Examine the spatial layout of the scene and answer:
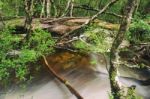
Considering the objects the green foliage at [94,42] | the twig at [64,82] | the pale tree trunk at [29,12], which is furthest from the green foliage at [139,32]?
the pale tree trunk at [29,12]

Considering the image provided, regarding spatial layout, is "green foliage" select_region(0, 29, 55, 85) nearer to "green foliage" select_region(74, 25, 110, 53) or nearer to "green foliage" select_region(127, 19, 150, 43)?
"green foliage" select_region(74, 25, 110, 53)

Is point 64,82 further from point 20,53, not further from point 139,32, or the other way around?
point 139,32

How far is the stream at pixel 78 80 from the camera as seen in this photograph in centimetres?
652

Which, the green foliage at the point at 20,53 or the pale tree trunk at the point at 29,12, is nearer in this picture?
the green foliage at the point at 20,53

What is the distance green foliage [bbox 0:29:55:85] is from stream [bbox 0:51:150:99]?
259 millimetres

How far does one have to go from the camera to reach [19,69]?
6.83m

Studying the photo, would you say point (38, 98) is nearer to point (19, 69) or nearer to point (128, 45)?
point (19, 69)

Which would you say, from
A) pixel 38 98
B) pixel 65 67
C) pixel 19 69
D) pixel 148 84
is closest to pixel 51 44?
pixel 65 67

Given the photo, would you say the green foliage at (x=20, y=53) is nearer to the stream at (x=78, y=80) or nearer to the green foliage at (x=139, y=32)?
the stream at (x=78, y=80)

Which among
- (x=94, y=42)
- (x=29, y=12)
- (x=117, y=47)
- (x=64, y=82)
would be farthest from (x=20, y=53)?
(x=117, y=47)

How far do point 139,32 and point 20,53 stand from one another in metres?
3.14

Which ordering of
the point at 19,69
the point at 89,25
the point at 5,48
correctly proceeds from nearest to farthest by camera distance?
the point at 19,69 → the point at 5,48 → the point at 89,25

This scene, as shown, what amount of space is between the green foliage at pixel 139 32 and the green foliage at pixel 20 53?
80.0 inches

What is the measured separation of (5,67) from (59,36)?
1970 mm
